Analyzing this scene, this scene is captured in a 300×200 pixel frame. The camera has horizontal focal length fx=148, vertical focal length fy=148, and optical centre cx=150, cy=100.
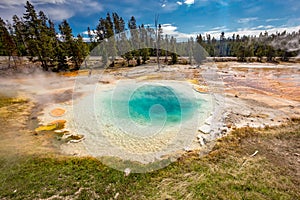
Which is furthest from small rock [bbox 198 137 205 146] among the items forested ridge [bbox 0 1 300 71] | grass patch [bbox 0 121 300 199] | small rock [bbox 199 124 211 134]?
forested ridge [bbox 0 1 300 71]

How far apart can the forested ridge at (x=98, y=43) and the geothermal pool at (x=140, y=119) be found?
17653 mm

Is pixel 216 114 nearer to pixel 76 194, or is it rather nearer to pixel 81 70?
pixel 76 194

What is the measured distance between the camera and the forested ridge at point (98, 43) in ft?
99.1

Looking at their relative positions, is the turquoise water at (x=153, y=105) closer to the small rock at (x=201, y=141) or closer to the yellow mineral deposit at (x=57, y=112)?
the small rock at (x=201, y=141)

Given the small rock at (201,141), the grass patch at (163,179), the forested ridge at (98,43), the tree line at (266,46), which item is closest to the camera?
the grass patch at (163,179)

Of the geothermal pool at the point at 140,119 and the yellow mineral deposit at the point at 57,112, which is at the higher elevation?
the yellow mineral deposit at the point at 57,112

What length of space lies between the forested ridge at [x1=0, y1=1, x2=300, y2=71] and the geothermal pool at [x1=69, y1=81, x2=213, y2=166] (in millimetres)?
17653

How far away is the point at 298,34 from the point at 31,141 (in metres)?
103

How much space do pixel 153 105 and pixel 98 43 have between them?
33036 millimetres

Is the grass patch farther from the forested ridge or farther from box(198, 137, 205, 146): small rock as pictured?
the forested ridge

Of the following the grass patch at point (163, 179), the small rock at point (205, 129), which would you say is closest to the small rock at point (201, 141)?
the small rock at point (205, 129)

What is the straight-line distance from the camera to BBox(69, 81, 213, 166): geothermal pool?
8.62 m

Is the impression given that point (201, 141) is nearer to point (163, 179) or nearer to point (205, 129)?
point (205, 129)

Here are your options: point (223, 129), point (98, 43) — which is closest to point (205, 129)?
point (223, 129)
